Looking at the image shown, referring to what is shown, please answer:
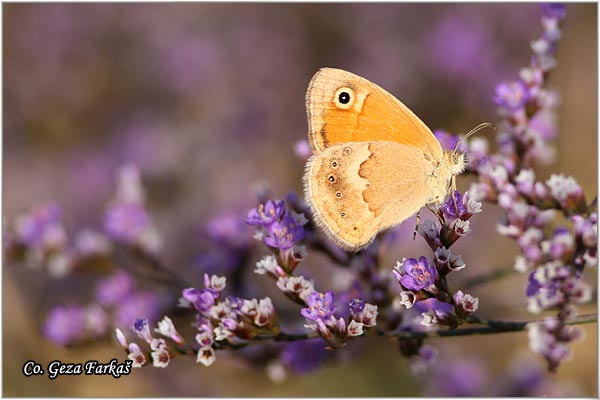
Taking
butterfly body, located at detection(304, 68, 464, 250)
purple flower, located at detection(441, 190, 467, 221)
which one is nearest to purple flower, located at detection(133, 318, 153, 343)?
butterfly body, located at detection(304, 68, 464, 250)

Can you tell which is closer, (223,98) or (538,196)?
(538,196)

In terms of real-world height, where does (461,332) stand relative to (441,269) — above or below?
below

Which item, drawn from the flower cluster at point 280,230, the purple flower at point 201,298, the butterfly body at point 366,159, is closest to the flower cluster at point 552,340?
the butterfly body at point 366,159

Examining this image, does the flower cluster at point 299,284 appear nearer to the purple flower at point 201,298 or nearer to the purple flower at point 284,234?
the purple flower at point 284,234

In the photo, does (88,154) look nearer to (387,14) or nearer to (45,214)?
(45,214)

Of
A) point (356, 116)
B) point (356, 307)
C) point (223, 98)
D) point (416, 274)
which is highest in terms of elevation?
point (223, 98)

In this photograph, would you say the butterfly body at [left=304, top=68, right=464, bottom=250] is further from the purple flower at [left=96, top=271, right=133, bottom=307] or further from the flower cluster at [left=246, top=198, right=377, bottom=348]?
the purple flower at [left=96, top=271, right=133, bottom=307]

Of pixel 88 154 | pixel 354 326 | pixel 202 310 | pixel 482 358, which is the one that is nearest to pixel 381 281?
pixel 354 326

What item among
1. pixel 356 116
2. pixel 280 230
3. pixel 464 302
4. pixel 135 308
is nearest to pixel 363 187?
pixel 356 116

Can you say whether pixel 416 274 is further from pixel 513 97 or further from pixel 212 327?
pixel 513 97
